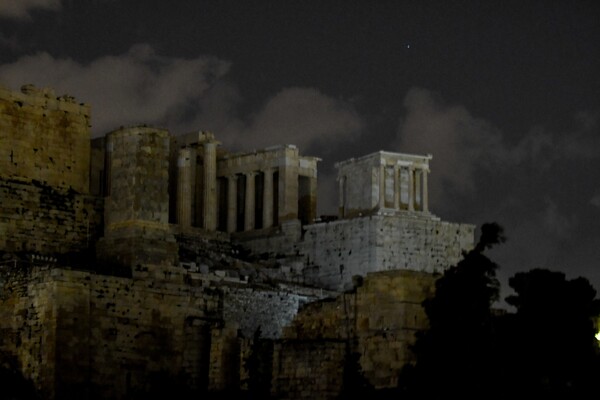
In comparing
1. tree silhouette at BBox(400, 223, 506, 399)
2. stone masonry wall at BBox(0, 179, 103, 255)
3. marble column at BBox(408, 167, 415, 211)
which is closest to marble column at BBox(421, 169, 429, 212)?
marble column at BBox(408, 167, 415, 211)

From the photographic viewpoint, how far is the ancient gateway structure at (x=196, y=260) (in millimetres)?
47781

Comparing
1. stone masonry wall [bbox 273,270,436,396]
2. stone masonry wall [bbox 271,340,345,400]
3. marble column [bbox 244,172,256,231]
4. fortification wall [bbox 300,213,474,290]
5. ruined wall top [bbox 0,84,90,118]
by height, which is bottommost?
stone masonry wall [bbox 271,340,345,400]

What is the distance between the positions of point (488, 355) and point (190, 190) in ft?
75.2

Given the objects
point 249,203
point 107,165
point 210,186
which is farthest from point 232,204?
point 107,165

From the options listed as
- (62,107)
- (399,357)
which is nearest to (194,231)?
(62,107)

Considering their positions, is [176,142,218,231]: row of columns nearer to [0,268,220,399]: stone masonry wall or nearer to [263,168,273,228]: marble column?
[263,168,273,228]: marble column

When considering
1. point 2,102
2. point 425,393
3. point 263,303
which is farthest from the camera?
point 2,102

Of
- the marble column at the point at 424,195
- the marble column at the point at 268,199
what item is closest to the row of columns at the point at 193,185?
the marble column at the point at 268,199

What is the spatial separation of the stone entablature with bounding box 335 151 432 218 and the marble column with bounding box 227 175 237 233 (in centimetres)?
416

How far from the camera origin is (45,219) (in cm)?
5691

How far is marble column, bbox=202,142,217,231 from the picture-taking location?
65625 mm

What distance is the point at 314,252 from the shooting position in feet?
207

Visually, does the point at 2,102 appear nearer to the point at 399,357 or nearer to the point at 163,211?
the point at 163,211

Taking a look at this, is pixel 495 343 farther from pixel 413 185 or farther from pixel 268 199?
pixel 268 199
